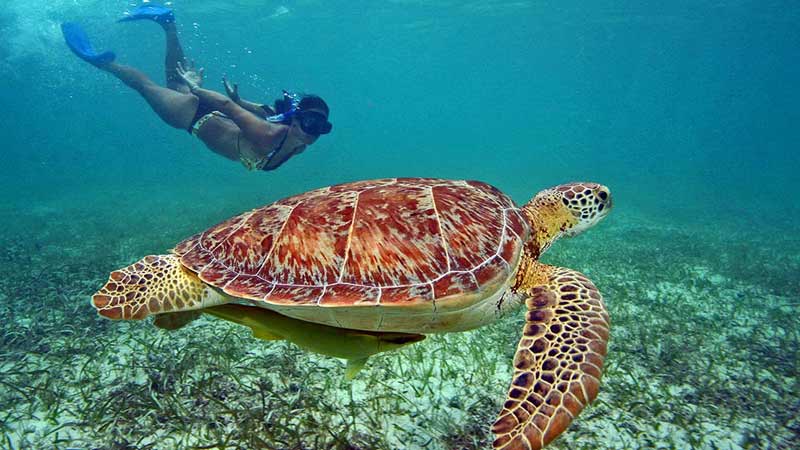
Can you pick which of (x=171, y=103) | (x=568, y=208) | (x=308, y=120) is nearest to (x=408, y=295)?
(x=568, y=208)

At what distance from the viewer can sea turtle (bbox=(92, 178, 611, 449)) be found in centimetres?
244

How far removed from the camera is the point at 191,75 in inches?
413

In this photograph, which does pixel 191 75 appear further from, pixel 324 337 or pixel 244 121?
pixel 324 337

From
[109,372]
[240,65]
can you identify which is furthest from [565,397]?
[240,65]

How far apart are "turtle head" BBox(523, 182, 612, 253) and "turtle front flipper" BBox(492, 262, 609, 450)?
29.4 inches

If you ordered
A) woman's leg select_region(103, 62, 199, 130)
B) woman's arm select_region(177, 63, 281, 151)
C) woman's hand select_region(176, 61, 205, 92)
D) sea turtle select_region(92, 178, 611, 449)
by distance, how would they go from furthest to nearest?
woman's hand select_region(176, 61, 205, 92) < woman's leg select_region(103, 62, 199, 130) < woman's arm select_region(177, 63, 281, 151) < sea turtle select_region(92, 178, 611, 449)

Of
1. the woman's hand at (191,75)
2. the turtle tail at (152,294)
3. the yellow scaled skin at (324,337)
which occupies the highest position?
the woman's hand at (191,75)

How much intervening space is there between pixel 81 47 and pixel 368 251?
47.7 ft

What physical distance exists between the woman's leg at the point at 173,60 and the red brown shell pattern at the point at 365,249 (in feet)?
29.0

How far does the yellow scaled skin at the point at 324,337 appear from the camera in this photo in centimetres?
273

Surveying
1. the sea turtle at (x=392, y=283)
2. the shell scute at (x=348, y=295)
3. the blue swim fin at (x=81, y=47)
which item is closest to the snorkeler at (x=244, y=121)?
the blue swim fin at (x=81, y=47)

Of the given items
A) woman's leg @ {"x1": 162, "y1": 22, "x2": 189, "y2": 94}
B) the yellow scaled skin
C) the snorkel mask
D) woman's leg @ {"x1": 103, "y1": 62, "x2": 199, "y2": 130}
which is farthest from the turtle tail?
woman's leg @ {"x1": 162, "y1": 22, "x2": 189, "y2": 94}

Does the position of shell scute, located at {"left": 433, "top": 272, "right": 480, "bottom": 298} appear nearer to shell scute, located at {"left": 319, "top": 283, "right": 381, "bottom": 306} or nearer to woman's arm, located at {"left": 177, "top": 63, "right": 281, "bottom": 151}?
shell scute, located at {"left": 319, "top": 283, "right": 381, "bottom": 306}

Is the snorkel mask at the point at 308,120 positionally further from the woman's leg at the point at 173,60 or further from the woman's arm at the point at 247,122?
the woman's leg at the point at 173,60
